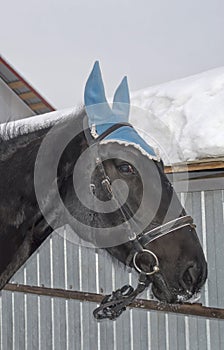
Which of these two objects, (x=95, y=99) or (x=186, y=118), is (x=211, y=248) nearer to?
(x=186, y=118)

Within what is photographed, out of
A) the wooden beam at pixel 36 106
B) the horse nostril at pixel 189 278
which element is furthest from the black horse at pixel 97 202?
the wooden beam at pixel 36 106

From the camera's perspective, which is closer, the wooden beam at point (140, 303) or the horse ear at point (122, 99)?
the horse ear at point (122, 99)

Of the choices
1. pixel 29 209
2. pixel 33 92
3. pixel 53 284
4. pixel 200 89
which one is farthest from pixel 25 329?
→ pixel 33 92

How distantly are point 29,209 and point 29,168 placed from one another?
6.1 inches

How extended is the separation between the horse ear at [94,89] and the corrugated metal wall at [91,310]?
1.13 m

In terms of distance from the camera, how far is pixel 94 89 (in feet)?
6.40

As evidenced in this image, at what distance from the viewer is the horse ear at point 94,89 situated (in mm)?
1934

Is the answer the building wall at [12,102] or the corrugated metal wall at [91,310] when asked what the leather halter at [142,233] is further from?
the building wall at [12,102]

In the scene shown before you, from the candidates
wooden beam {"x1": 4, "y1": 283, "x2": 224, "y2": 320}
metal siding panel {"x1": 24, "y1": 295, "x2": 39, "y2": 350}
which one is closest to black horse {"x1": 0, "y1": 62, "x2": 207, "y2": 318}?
wooden beam {"x1": 4, "y1": 283, "x2": 224, "y2": 320}

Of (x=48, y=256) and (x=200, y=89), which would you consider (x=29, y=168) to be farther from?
(x=48, y=256)

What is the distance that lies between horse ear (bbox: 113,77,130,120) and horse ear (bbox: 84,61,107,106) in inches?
5.3

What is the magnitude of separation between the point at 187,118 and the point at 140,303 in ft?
4.12

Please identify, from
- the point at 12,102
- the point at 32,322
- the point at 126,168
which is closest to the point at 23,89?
the point at 12,102

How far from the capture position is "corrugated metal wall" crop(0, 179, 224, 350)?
3154 mm
